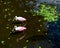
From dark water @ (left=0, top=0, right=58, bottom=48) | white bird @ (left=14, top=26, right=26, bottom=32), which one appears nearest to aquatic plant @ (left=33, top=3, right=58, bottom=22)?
dark water @ (left=0, top=0, right=58, bottom=48)

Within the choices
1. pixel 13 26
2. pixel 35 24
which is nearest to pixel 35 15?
pixel 35 24

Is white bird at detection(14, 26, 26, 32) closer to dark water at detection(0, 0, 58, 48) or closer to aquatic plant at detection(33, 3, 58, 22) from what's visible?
dark water at detection(0, 0, 58, 48)

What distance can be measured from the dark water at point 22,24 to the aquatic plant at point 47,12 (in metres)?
0.08

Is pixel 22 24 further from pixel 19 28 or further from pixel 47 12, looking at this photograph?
pixel 47 12

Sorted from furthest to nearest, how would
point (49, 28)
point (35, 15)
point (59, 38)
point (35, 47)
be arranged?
point (35, 15)
point (49, 28)
point (59, 38)
point (35, 47)

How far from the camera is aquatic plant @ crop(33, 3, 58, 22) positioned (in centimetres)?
238

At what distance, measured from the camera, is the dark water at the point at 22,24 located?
1930 mm

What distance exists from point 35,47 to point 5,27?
1.63 ft

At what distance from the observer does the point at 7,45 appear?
1880 mm

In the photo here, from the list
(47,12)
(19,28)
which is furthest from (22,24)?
(47,12)

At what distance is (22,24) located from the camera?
7.38 feet

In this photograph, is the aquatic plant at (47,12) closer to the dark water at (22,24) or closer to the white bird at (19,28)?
the dark water at (22,24)

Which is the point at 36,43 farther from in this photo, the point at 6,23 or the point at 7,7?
the point at 7,7

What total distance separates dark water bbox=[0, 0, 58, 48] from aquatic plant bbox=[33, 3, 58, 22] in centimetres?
8
